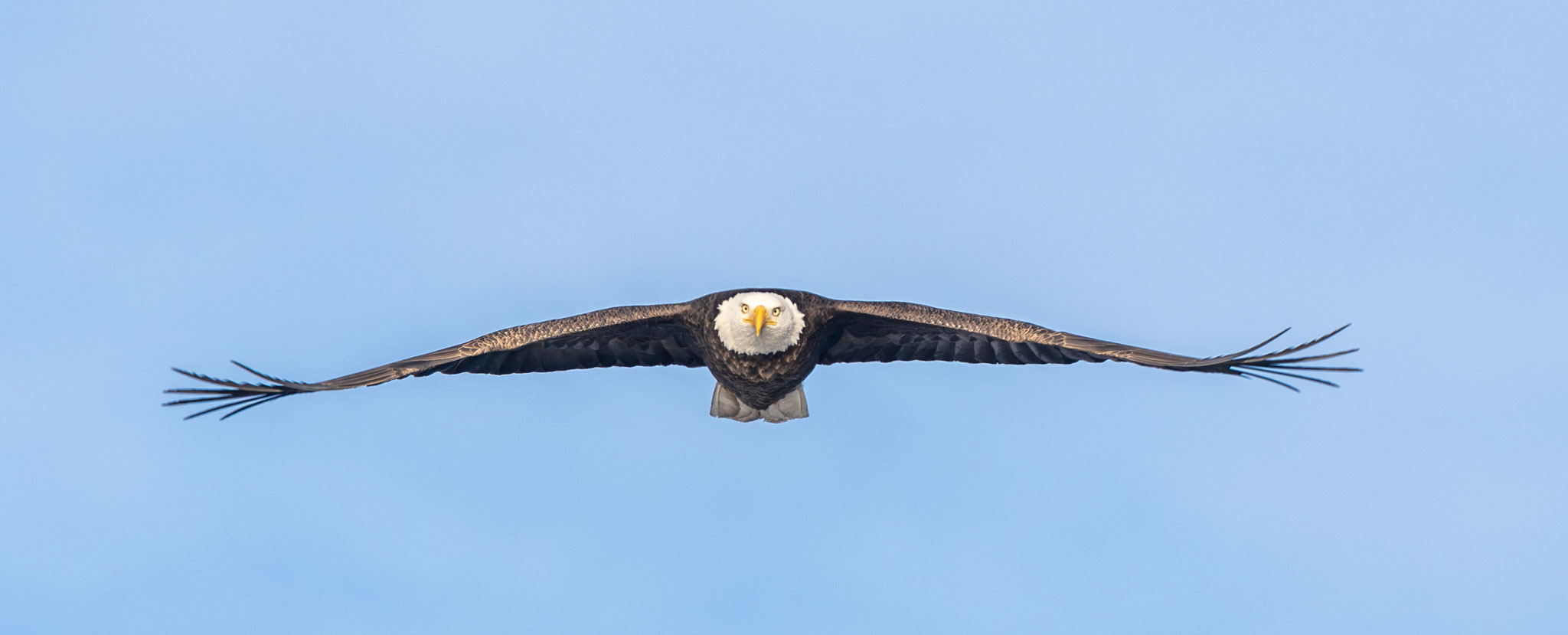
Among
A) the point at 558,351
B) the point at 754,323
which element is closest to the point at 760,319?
the point at 754,323

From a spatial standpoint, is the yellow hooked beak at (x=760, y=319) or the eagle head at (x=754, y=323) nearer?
the yellow hooked beak at (x=760, y=319)

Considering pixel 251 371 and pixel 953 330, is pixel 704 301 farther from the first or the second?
pixel 251 371

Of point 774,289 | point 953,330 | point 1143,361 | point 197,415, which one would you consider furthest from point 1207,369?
point 197,415
